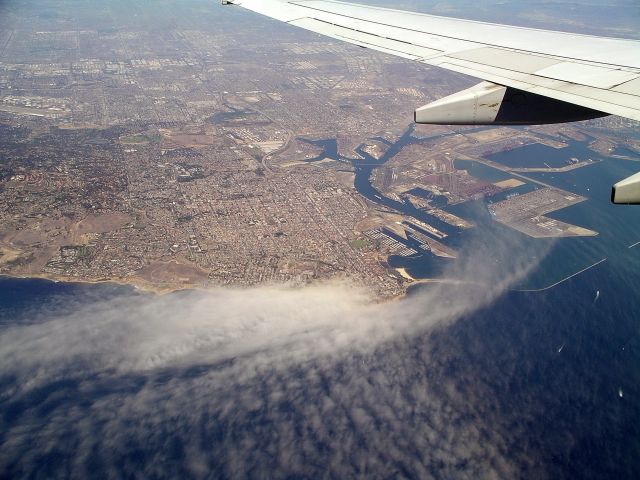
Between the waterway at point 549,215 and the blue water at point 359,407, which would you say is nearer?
the blue water at point 359,407

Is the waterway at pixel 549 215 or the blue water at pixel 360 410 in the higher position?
the waterway at pixel 549 215

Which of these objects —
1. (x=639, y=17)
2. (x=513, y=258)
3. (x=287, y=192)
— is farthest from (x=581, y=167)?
(x=639, y=17)

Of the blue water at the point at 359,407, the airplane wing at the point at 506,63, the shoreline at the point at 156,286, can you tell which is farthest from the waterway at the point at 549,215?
the airplane wing at the point at 506,63

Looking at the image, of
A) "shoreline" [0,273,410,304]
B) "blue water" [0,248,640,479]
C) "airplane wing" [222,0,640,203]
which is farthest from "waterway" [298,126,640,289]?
"airplane wing" [222,0,640,203]

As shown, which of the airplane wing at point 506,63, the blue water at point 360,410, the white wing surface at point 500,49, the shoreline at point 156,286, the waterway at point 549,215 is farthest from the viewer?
the waterway at point 549,215

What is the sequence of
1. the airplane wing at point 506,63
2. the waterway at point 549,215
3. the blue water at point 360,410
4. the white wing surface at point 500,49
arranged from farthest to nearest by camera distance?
1. the waterway at point 549,215
2. the blue water at point 360,410
3. the airplane wing at point 506,63
4. the white wing surface at point 500,49

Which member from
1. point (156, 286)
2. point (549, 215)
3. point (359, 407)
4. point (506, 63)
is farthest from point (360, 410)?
point (549, 215)

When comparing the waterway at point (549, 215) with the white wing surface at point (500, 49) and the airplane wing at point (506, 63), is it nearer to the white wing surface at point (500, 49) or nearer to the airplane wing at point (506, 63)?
the white wing surface at point (500, 49)
